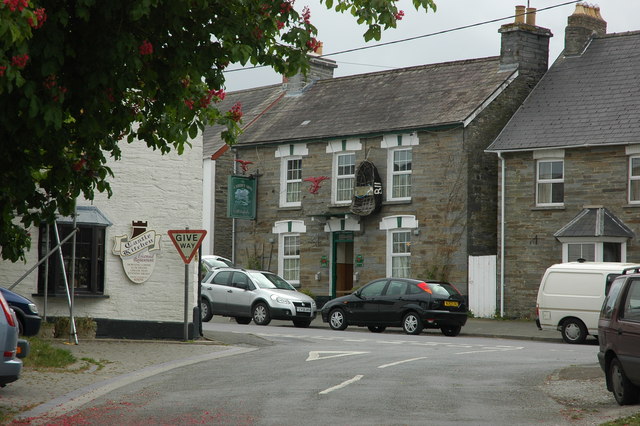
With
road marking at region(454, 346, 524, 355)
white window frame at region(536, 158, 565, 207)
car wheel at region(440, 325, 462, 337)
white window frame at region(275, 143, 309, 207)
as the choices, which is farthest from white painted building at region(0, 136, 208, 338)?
white window frame at region(275, 143, 309, 207)

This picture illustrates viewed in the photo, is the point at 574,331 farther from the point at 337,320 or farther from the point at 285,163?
the point at 285,163

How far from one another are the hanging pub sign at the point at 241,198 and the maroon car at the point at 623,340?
27040mm

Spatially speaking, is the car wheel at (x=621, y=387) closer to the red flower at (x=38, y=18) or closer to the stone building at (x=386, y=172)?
the red flower at (x=38, y=18)

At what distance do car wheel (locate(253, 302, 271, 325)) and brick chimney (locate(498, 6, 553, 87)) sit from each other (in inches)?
502

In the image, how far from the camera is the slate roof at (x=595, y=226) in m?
31.1

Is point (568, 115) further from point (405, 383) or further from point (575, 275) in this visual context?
point (405, 383)

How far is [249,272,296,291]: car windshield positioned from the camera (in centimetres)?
3062

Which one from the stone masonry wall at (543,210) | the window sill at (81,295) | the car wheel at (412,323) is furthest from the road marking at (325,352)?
the stone masonry wall at (543,210)

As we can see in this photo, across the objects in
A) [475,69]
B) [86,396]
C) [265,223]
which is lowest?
[86,396]

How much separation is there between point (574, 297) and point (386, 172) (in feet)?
39.0

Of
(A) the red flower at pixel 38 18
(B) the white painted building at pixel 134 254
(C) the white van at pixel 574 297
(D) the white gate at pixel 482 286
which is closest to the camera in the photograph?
(A) the red flower at pixel 38 18

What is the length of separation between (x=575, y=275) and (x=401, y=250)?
10633mm

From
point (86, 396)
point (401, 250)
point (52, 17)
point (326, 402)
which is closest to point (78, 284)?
point (86, 396)

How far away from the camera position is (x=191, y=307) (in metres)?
22.9
